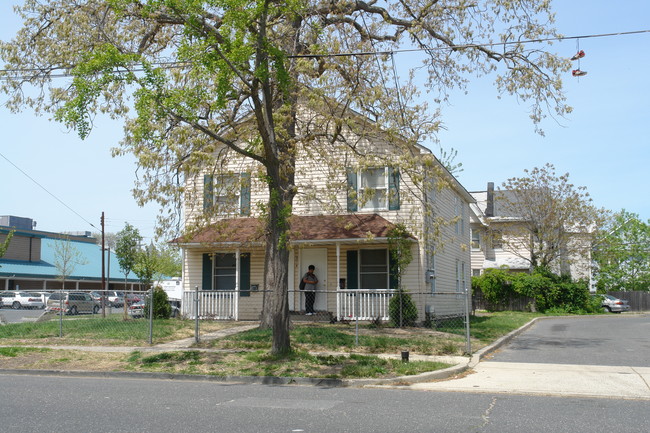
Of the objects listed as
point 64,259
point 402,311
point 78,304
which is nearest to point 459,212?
point 402,311

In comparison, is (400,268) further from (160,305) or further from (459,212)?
(459,212)

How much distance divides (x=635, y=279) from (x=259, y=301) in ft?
141

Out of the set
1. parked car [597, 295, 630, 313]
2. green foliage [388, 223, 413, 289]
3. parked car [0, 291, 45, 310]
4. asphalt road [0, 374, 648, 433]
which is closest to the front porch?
green foliage [388, 223, 413, 289]

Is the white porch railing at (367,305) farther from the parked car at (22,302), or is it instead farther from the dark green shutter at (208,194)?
the parked car at (22,302)

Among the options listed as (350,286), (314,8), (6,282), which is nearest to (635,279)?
(350,286)

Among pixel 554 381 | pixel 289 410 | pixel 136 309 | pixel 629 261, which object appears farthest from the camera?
pixel 629 261

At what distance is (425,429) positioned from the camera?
6844 mm

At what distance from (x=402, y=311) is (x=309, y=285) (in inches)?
156

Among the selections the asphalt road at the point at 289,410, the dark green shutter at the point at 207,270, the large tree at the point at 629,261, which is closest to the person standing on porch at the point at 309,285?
the dark green shutter at the point at 207,270

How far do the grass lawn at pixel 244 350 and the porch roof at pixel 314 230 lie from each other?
278 cm

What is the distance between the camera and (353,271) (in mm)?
21078

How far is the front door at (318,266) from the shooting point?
21.4m

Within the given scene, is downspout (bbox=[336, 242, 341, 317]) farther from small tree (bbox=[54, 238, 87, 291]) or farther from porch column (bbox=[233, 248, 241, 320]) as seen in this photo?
small tree (bbox=[54, 238, 87, 291])

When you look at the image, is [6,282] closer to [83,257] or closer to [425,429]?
[83,257]
